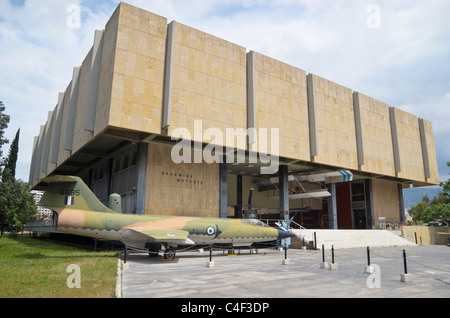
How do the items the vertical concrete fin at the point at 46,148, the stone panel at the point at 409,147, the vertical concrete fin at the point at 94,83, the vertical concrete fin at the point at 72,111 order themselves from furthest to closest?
the vertical concrete fin at the point at 46,148 < the stone panel at the point at 409,147 < the vertical concrete fin at the point at 72,111 < the vertical concrete fin at the point at 94,83

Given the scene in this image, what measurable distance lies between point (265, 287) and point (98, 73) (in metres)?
25.7

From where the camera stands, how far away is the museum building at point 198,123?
26484 millimetres

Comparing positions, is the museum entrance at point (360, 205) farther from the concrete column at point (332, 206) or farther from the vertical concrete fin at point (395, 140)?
the concrete column at point (332, 206)

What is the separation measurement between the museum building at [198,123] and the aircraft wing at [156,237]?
7.80m

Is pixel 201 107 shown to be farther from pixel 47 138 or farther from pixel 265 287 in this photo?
pixel 47 138

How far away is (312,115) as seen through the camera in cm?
3738

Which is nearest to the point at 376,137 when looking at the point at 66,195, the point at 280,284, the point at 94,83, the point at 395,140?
the point at 395,140

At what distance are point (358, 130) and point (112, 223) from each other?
3506 centimetres

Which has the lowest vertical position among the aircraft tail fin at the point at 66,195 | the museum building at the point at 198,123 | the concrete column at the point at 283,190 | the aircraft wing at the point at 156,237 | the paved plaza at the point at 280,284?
the paved plaza at the point at 280,284

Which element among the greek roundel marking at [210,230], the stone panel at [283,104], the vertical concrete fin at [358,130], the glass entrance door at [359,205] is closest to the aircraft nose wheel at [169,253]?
the greek roundel marking at [210,230]

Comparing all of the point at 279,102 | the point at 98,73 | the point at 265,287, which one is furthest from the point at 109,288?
the point at 279,102

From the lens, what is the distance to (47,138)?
51312 millimetres

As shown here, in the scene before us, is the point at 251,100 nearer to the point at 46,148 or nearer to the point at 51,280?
the point at 51,280

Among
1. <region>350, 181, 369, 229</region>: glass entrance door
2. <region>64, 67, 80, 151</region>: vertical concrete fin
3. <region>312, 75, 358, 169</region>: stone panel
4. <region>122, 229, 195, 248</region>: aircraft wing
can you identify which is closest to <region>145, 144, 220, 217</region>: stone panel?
<region>122, 229, 195, 248</region>: aircraft wing
